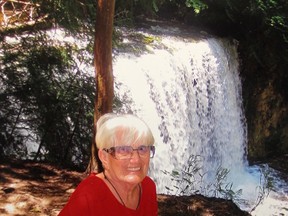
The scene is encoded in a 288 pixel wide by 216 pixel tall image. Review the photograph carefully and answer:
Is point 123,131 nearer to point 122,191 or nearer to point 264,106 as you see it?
point 122,191

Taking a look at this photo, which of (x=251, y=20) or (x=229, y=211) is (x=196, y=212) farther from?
(x=251, y=20)

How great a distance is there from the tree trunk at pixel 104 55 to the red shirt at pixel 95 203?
251 cm

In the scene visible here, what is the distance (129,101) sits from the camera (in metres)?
7.29

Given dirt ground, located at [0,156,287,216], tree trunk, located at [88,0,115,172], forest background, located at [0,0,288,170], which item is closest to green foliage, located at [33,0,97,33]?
forest background, located at [0,0,288,170]

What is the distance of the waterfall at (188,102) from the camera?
26.6 ft

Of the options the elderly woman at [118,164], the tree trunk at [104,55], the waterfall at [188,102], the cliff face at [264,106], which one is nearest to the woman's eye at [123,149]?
the elderly woman at [118,164]

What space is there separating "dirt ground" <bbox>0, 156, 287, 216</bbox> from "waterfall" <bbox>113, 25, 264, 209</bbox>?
1263 mm

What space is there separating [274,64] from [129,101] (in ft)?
23.9

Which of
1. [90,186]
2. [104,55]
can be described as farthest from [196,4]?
[90,186]

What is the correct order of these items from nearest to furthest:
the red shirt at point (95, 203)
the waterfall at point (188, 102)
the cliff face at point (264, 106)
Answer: the red shirt at point (95, 203), the waterfall at point (188, 102), the cliff face at point (264, 106)

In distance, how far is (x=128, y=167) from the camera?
2248mm

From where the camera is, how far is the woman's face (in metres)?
2.23

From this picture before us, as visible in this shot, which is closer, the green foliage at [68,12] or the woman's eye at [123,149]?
the woman's eye at [123,149]

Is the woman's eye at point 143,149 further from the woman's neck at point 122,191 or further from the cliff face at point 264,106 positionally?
the cliff face at point 264,106
